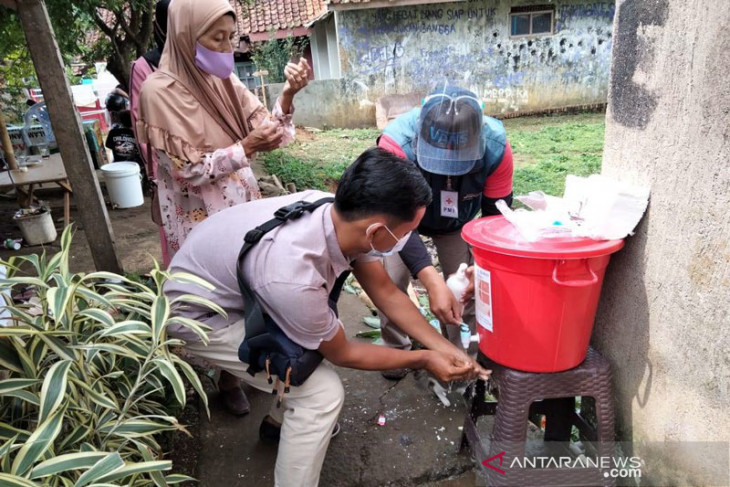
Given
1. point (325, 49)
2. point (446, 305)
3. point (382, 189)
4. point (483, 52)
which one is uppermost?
point (325, 49)

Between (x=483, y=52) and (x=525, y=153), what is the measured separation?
468cm

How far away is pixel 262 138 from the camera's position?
2.27 metres

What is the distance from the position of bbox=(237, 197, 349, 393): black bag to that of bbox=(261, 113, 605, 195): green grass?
16.1 feet

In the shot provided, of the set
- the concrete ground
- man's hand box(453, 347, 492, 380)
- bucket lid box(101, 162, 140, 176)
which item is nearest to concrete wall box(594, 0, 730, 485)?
man's hand box(453, 347, 492, 380)

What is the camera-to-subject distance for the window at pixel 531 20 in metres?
12.0

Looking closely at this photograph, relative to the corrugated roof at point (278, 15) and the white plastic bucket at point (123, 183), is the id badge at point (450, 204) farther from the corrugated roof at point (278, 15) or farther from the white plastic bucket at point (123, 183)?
the corrugated roof at point (278, 15)

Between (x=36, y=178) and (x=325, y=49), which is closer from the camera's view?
(x=36, y=178)

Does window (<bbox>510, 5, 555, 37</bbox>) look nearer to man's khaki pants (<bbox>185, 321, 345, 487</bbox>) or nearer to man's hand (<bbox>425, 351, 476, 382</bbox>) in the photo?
man's hand (<bbox>425, 351, 476, 382</bbox>)

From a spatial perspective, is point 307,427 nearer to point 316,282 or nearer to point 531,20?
point 316,282

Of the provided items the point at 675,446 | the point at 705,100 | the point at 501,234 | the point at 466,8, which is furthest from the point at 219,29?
the point at 466,8

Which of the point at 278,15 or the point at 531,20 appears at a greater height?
the point at 278,15

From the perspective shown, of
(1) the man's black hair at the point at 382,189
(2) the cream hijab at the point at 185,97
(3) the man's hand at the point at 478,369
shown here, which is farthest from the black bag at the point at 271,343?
(2) the cream hijab at the point at 185,97

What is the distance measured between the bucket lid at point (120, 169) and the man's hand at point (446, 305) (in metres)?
4.99

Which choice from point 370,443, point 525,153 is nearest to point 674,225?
point 370,443
